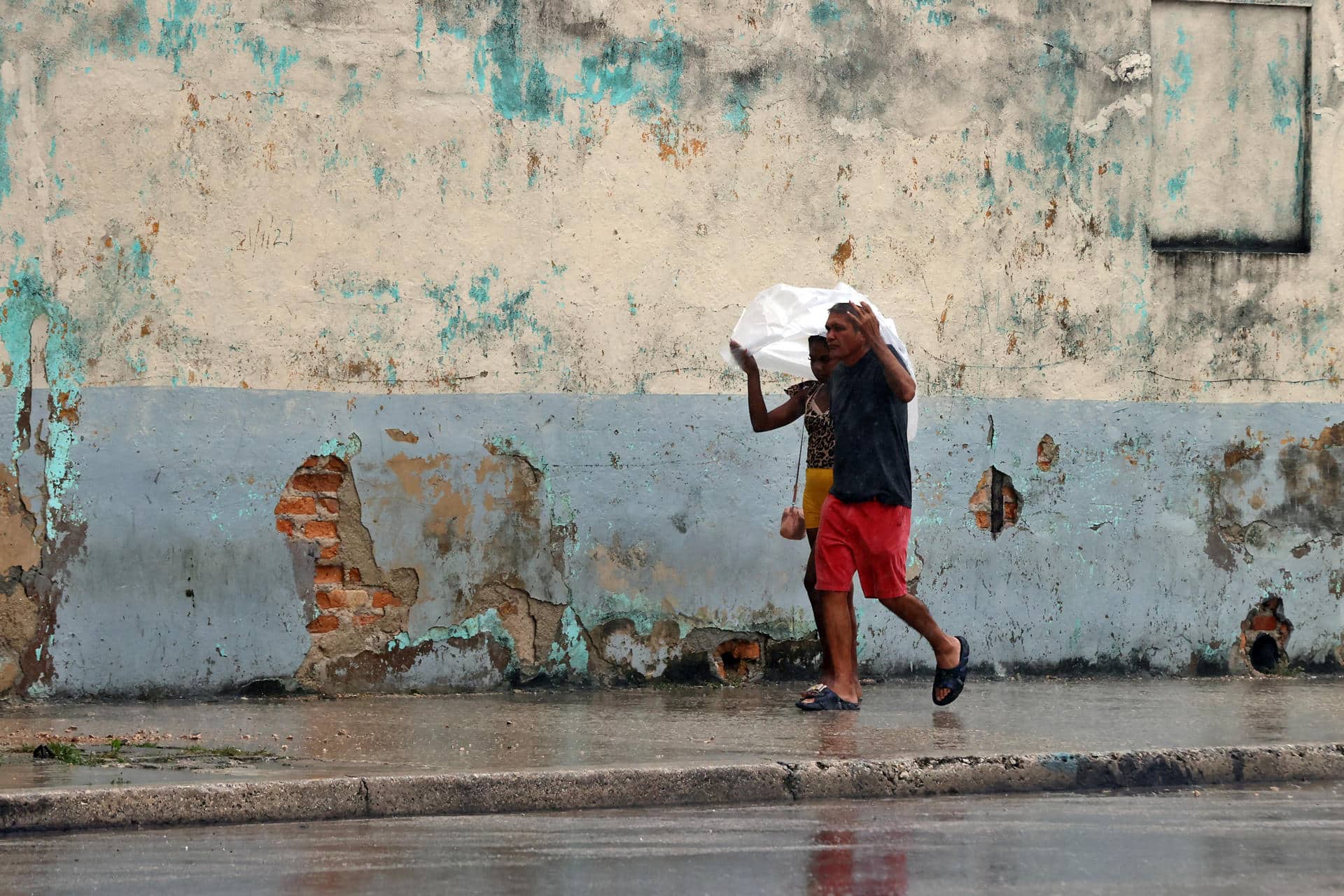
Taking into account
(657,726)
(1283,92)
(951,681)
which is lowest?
(657,726)

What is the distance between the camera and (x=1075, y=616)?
10.1m

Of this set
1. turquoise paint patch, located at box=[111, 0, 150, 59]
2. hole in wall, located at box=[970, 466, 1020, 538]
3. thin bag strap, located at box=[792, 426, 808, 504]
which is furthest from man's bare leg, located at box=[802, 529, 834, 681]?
turquoise paint patch, located at box=[111, 0, 150, 59]

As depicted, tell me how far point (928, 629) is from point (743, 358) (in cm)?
147

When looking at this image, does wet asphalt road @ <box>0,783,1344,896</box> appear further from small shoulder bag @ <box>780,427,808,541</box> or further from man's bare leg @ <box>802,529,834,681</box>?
small shoulder bag @ <box>780,427,808,541</box>

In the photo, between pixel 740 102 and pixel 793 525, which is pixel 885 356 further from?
pixel 740 102

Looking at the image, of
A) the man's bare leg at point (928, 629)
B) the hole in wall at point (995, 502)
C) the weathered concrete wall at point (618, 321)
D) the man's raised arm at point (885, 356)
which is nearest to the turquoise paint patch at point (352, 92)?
the weathered concrete wall at point (618, 321)

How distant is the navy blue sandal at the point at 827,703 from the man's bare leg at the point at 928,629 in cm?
42

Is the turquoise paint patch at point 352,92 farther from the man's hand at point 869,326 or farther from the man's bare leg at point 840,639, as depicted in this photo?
the man's bare leg at point 840,639

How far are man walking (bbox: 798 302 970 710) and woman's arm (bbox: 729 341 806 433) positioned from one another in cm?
47

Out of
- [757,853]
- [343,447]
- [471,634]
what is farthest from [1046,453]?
[757,853]

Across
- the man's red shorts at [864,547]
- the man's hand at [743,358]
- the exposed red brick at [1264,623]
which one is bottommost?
the exposed red brick at [1264,623]

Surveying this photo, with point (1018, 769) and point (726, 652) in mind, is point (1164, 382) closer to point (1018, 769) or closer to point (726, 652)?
point (726, 652)

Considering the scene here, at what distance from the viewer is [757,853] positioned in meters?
5.58

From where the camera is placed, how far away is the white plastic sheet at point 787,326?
899 centimetres
